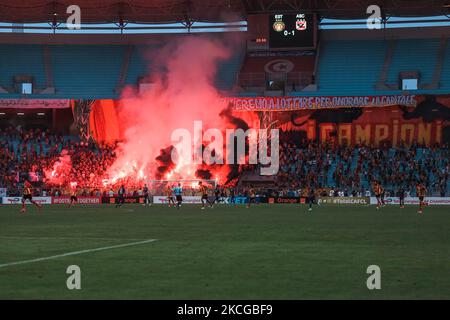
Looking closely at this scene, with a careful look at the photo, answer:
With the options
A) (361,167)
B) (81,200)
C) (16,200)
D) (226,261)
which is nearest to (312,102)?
(361,167)

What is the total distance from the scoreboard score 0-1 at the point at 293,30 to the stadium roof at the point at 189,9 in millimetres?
837

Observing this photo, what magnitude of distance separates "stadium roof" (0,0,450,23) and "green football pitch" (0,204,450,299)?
45090 millimetres

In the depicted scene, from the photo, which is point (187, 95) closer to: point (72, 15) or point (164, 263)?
point (72, 15)

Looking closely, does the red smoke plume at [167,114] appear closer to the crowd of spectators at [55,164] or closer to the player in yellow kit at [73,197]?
the crowd of spectators at [55,164]

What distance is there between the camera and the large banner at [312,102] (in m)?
64.3

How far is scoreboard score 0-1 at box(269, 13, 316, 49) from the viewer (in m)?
71.6

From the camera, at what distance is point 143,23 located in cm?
7706

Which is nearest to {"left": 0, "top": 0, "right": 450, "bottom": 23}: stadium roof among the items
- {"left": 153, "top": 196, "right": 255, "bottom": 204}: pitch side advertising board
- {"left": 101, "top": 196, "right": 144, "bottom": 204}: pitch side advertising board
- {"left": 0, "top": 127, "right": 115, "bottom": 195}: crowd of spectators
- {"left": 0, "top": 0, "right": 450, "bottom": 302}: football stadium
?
{"left": 0, "top": 0, "right": 450, "bottom": 302}: football stadium

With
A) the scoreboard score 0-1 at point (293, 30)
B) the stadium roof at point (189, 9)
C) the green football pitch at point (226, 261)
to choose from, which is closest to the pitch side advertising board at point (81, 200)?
the stadium roof at point (189, 9)

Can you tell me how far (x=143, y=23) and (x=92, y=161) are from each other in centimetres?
1771

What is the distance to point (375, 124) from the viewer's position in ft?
216

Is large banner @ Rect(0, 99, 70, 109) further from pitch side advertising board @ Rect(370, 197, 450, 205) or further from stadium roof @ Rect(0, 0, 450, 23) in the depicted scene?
pitch side advertising board @ Rect(370, 197, 450, 205)

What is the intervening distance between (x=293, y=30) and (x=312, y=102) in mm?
9594
